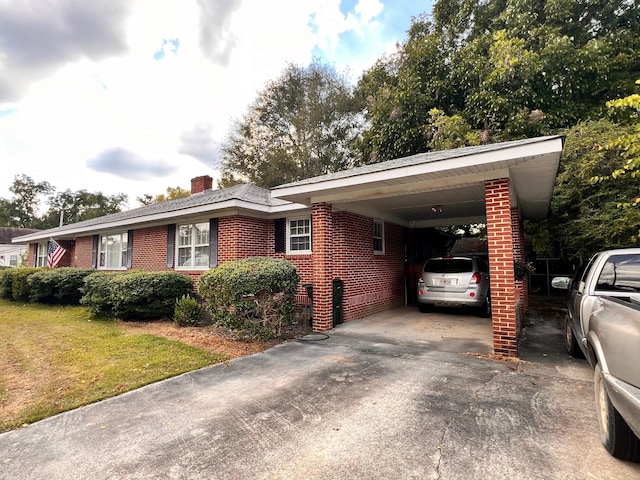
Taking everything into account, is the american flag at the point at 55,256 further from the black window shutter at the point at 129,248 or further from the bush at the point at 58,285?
the black window shutter at the point at 129,248

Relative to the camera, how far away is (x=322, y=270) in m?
7.15

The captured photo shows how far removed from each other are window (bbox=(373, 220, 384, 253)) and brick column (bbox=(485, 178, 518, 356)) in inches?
171

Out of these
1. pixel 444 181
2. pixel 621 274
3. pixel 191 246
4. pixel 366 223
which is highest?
pixel 444 181

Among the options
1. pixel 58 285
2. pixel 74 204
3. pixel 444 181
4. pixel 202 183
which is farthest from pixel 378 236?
pixel 74 204

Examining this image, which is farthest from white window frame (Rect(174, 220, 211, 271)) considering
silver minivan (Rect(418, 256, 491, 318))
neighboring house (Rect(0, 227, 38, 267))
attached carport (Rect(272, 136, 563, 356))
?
neighboring house (Rect(0, 227, 38, 267))

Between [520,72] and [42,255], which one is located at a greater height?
[520,72]

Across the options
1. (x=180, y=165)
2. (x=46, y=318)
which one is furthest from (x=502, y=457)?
(x=180, y=165)

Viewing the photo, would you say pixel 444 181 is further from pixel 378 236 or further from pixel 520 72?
pixel 520 72

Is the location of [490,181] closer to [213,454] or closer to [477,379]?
[477,379]

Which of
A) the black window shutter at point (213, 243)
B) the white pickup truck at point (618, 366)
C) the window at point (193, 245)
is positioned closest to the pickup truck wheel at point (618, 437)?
the white pickup truck at point (618, 366)

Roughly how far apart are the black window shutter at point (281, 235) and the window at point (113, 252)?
7.45 m

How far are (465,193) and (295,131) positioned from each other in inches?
763

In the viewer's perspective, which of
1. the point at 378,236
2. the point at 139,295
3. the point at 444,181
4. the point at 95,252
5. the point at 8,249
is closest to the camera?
the point at 444,181

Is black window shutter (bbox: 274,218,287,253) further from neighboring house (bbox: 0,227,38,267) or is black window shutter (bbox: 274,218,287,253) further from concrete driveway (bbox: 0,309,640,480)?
neighboring house (bbox: 0,227,38,267)
